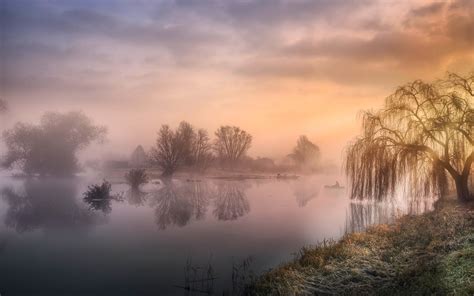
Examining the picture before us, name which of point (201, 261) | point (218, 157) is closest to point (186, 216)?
point (201, 261)

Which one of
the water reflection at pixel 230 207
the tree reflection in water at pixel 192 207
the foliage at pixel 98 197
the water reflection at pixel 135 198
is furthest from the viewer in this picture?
the water reflection at pixel 135 198

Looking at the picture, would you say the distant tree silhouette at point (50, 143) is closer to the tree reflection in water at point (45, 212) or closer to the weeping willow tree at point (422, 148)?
the tree reflection in water at point (45, 212)

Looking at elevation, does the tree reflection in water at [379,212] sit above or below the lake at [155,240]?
above

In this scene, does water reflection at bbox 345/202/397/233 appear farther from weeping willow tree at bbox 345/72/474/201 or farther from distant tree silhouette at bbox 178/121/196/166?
distant tree silhouette at bbox 178/121/196/166

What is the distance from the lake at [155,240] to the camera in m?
12.5

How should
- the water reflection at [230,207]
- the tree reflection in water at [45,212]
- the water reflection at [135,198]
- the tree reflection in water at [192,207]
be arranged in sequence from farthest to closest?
the water reflection at [135,198] → the water reflection at [230,207] → the tree reflection in water at [192,207] → the tree reflection in water at [45,212]

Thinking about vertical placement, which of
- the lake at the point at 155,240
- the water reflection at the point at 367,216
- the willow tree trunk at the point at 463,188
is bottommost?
the lake at the point at 155,240

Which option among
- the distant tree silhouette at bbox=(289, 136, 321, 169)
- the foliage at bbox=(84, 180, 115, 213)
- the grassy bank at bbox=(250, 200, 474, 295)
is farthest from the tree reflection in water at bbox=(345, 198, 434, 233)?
the distant tree silhouette at bbox=(289, 136, 321, 169)

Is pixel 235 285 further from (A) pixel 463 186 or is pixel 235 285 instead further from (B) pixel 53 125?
(B) pixel 53 125

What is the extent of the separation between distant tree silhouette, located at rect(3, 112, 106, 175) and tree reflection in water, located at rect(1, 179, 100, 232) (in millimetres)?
20389

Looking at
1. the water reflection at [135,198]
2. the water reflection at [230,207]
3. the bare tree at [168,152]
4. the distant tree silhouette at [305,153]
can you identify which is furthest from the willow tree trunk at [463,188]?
the distant tree silhouette at [305,153]

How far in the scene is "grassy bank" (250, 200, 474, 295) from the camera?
10070 millimetres

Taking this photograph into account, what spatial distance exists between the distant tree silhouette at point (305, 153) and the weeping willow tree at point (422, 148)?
67.8 meters

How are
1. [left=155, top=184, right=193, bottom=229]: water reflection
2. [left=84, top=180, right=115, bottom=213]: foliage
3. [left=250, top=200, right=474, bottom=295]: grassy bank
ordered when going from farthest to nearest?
[left=84, top=180, right=115, bottom=213]: foliage < [left=155, top=184, right=193, bottom=229]: water reflection < [left=250, top=200, right=474, bottom=295]: grassy bank
